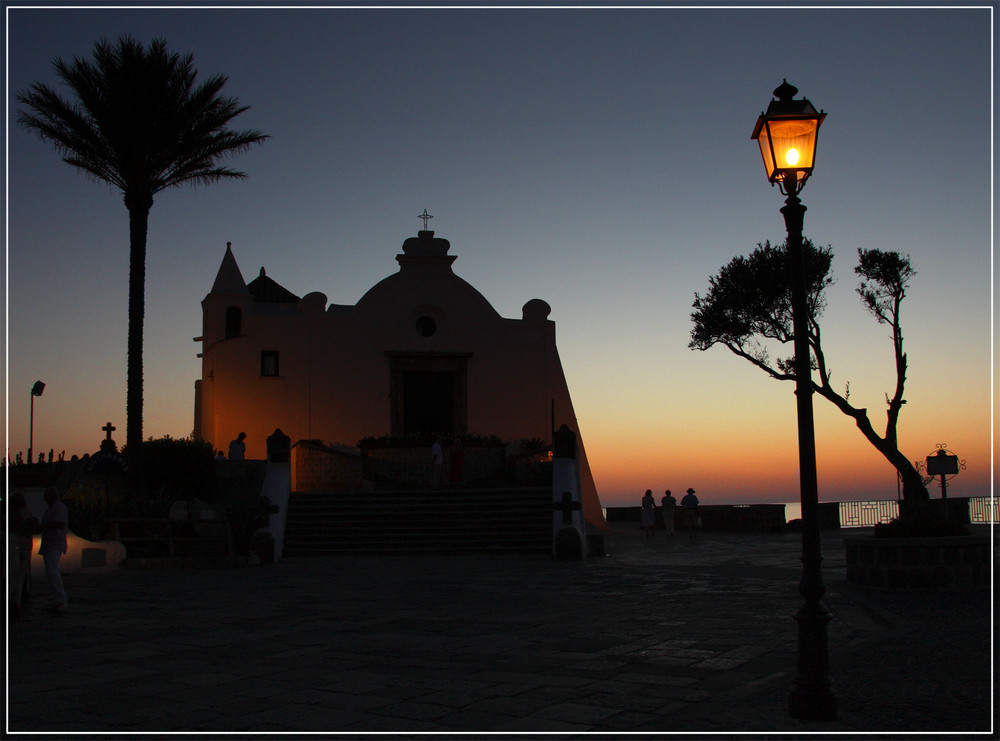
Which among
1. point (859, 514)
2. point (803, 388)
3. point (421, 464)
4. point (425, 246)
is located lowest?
point (859, 514)

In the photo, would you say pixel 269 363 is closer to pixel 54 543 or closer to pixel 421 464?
pixel 421 464

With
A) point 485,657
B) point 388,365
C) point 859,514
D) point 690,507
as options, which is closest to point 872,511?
point 859,514

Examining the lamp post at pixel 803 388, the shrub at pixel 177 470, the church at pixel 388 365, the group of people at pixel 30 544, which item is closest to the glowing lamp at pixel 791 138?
the lamp post at pixel 803 388

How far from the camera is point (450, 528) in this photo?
62.8ft

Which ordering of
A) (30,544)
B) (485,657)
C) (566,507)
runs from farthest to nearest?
(566,507) → (30,544) → (485,657)

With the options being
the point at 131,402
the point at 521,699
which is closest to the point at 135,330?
the point at 131,402

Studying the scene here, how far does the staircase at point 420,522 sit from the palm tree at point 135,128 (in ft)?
12.8

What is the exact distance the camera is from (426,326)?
100 ft

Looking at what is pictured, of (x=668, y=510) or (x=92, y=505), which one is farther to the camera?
(x=668, y=510)

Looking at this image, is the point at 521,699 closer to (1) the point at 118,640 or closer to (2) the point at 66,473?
(1) the point at 118,640

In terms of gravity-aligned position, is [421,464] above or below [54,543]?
above

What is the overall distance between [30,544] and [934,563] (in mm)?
10075

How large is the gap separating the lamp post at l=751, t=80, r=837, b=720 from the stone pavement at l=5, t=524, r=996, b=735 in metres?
0.22

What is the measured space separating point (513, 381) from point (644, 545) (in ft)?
33.7
